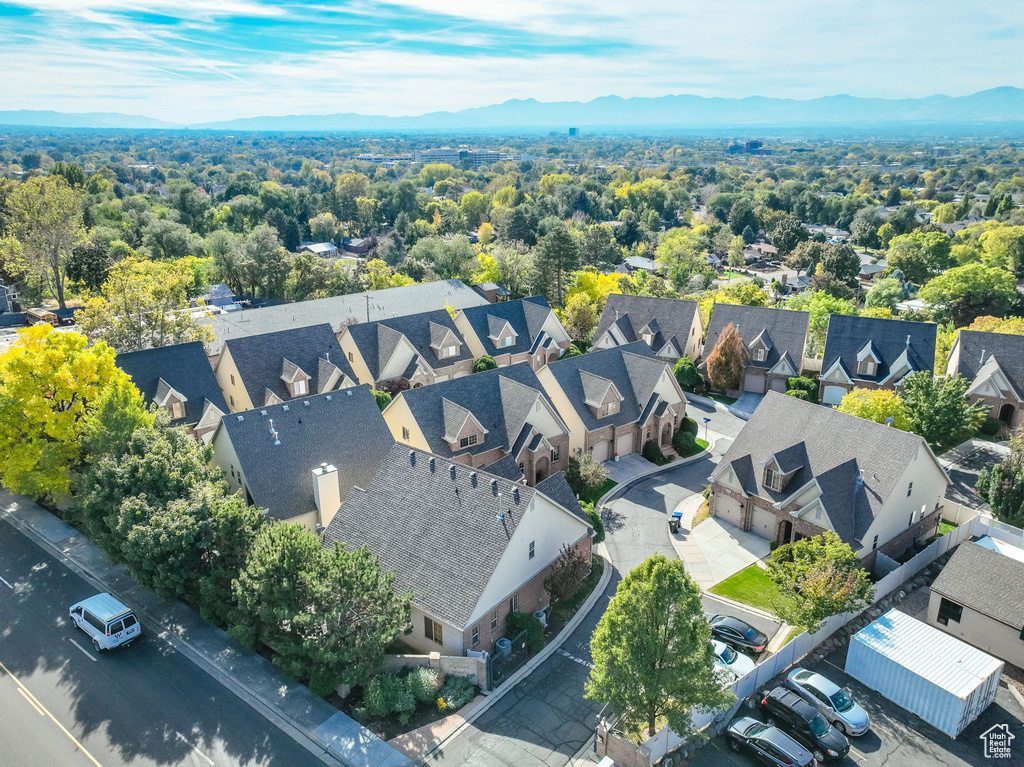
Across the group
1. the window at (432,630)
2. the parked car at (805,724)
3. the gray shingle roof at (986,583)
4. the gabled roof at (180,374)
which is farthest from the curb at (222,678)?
the gray shingle roof at (986,583)

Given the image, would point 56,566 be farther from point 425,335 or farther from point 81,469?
point 425,335

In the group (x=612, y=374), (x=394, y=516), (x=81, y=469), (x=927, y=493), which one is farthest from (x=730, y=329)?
(x=81, y=469)

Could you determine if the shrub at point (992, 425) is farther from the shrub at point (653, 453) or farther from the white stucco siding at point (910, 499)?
the shrub at point (653, 453)

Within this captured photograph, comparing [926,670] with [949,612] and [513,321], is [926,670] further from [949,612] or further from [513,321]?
[513,321]

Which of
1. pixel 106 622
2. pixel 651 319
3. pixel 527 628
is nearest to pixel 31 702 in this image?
pixel 106 622

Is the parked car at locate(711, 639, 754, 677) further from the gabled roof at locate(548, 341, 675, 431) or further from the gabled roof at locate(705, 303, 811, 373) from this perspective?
the gabled roof at locate(705, 303, 811, 373)

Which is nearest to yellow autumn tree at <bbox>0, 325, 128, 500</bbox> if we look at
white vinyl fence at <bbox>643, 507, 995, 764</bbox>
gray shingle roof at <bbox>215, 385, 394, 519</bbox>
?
gray shingle roof at <bbox>215, 385, 394, 519</bbox>
